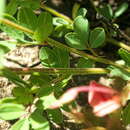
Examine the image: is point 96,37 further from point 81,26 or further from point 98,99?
point 98,99

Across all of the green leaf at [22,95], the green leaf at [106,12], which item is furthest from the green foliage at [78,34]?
the green leaf at [106,12]

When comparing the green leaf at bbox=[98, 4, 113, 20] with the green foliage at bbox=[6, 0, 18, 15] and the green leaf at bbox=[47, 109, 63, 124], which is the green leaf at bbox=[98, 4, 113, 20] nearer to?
the green foliage at bbox=[6, 0, 18, 15]

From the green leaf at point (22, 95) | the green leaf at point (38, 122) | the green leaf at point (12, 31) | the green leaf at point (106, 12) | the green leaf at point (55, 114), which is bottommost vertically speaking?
the green leaf at point (55, 114)

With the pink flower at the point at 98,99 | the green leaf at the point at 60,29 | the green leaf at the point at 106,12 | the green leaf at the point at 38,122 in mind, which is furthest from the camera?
the green leaf at the point at 106,12

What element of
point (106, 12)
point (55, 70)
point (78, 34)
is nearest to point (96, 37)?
point (78, 34)

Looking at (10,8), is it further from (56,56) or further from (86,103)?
(86,103)

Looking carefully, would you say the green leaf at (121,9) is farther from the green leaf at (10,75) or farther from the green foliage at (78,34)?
the green leaf at (10,75)

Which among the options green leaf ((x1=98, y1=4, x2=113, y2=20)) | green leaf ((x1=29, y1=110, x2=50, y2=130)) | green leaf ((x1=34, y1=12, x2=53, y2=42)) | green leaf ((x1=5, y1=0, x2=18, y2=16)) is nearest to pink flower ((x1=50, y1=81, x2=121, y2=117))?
green leaf ((x1=29, y1=110, x2=50, y2=130))

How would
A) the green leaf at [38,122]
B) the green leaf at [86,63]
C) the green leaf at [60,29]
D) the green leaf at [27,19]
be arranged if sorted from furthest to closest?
the green leaf at [60,29] → the green leaf at [86,63] → the green leaf at [27,19] → the green leaf at [38,122]
